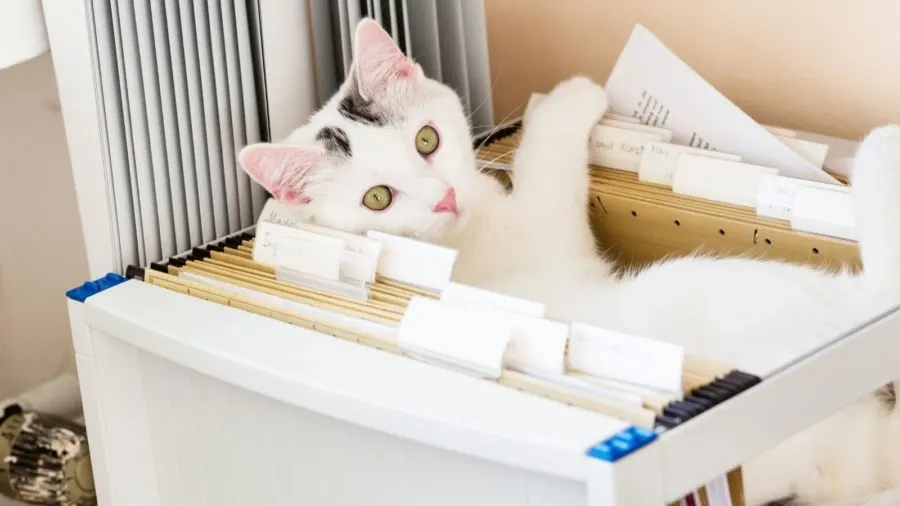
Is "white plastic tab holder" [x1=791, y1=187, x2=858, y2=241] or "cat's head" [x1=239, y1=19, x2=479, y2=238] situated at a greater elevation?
"cat's head" [x1=239, y1=19, x2=479, y2=238]

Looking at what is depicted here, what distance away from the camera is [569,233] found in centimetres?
113

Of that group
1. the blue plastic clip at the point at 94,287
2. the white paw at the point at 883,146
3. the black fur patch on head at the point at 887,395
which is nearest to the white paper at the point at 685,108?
the white paw at the point at 883,146

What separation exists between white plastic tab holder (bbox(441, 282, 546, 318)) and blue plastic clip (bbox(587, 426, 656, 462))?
162mm

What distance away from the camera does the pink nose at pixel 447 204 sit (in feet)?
3.34

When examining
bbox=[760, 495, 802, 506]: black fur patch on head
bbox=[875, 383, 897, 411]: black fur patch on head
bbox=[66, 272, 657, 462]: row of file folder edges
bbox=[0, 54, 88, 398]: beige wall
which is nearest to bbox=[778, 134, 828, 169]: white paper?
bbox=[875, 383, 897, 411]: black fur patch on head

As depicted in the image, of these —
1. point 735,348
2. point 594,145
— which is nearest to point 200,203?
point 594,145

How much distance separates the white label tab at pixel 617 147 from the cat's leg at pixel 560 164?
2cm

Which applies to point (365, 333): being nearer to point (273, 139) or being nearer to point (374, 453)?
point (374, 453)

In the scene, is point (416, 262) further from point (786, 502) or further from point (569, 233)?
point (786, 502)

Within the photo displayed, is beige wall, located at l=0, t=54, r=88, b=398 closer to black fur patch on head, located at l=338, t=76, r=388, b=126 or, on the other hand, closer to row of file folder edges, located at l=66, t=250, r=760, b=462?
black fur patch on head, located at l=338, t=76, r=388, b=126

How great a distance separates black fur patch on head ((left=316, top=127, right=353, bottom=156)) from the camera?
1042 millimetres

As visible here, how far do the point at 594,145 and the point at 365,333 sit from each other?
0.45 metres

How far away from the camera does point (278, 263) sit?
3.26ft

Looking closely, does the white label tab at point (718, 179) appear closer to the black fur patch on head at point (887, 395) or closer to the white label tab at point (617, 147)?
the white label tab at point (617, 147)
